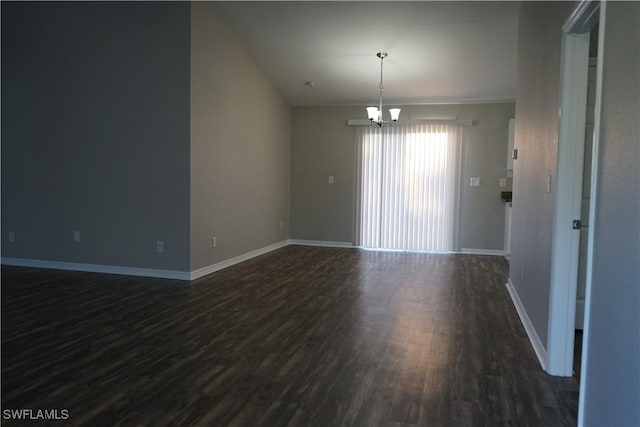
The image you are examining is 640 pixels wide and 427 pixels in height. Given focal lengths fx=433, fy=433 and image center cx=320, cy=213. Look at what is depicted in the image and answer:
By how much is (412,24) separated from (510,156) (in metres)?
3.05

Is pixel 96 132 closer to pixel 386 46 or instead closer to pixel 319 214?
pixel 386 46

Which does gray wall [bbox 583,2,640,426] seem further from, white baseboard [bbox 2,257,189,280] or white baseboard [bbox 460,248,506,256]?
white baseboard [bbox 460,248,506,256]

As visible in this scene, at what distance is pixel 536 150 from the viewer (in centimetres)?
Result: 324

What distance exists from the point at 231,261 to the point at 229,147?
1.50 m

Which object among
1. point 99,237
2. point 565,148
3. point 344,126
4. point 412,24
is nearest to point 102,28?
point 99,237

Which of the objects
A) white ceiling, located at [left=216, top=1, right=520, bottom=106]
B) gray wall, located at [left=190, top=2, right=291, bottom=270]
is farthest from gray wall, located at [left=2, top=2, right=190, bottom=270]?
white ceiling, located at [left=216, top=1, right=520, bottom=106]

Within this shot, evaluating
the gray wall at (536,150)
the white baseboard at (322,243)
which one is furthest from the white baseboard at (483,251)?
the gray wall at (536,150)

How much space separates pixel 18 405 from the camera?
206 centimetres

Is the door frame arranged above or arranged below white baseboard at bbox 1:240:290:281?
above

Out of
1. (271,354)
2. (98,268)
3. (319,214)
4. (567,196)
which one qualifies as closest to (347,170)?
(319,214)

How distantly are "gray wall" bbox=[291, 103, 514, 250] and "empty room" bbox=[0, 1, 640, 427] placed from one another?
36 millimetres

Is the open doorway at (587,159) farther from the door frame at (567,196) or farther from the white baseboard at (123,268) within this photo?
the white baseboard at (123,268)

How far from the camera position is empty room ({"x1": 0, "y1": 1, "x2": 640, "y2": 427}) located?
6.64 feet

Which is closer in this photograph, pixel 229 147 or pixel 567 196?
pixel 567 196
